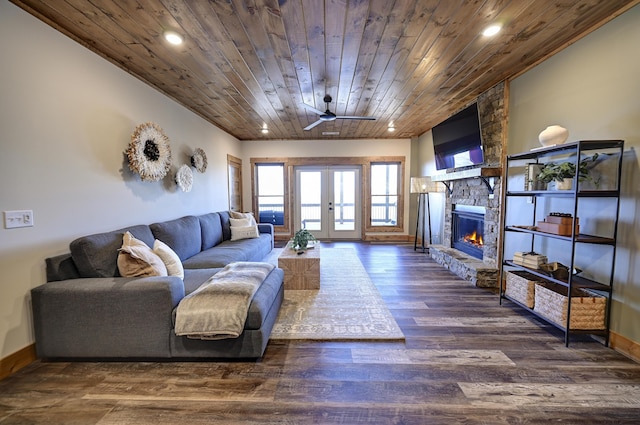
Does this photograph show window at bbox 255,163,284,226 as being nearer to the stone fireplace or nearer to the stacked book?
the stone fireplace

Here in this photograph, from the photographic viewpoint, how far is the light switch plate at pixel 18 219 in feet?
6.08

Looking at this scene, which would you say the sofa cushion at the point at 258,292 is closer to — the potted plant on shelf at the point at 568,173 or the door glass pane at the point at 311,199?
the potted plant on shelf at the point at 568,173

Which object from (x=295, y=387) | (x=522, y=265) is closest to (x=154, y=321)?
(x=295, y=387)

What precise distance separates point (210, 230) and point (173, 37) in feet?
9.00

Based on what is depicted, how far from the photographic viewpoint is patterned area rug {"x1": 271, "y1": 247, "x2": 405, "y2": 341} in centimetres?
242

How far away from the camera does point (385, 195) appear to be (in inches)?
274

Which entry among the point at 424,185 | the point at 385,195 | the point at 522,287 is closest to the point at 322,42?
the point at 522,287

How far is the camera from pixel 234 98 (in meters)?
3.80

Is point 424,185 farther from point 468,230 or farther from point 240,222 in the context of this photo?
point 240,222

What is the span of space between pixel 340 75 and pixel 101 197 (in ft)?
9.25

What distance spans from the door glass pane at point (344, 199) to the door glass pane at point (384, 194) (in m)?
0.52

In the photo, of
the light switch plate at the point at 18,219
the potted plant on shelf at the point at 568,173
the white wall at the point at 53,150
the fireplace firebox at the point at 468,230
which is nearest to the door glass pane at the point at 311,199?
the fireplace firebox at the point at 468,230

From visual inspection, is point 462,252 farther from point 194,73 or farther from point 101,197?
point 101,197

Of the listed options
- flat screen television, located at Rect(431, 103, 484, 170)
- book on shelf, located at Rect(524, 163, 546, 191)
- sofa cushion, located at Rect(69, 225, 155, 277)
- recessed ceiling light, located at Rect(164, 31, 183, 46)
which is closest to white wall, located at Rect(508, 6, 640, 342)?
book on shelf, located at Rect(524, 163, 546, 191)
